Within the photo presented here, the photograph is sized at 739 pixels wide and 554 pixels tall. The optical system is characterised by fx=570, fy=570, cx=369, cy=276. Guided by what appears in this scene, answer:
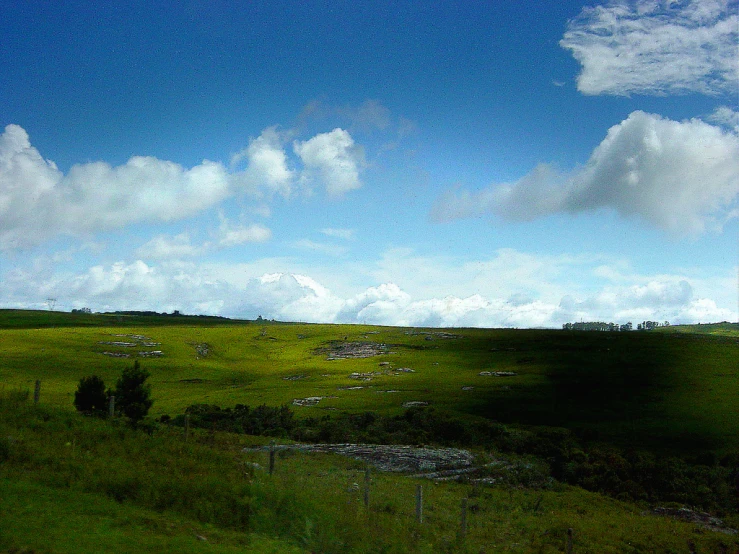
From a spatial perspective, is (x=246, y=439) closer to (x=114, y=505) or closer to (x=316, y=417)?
(x=316, y=417)

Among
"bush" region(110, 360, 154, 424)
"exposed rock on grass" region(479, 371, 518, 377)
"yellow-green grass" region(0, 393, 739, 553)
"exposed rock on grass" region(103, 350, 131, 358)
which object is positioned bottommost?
"exposed rock on grass" region(479, 371, 518, 377)

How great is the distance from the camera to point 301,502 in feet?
63.6

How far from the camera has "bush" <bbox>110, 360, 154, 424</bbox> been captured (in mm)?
49875

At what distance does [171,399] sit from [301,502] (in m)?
88.7

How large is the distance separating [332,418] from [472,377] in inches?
2107

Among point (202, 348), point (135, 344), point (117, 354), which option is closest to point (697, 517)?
point (117, 354)

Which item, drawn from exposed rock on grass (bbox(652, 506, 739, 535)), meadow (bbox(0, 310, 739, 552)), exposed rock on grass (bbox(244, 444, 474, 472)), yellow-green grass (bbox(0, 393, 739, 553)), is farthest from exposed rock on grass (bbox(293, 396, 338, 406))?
yellow-green grass (bbox(0, 393, 739, 553))

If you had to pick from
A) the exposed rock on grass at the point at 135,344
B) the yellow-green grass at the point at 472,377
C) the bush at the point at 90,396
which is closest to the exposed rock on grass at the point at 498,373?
the yellow-green grass at the point at 472,377

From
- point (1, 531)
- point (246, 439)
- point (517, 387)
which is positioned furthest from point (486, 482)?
point (517, 387)

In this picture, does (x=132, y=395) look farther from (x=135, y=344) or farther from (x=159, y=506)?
(x=135, y=344)

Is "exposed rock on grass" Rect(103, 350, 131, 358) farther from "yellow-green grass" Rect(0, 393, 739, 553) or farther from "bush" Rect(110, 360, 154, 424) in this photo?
"yellow-green grass" Rect(0, 393, 739, 553)

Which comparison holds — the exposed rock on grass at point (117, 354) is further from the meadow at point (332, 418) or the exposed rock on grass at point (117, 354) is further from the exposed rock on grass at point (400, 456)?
the exposed rock on grass at point (400, 456)

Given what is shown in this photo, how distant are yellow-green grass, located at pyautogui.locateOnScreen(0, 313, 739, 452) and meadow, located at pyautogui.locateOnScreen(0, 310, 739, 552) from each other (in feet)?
1.88

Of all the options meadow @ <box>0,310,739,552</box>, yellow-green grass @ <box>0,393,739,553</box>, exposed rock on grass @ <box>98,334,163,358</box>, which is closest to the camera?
yellow-green grass @ <box>0,393,739,553</box>
